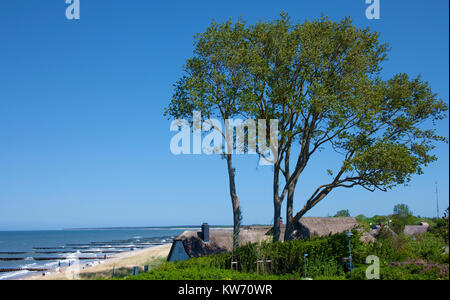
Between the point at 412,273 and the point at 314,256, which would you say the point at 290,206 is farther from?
the point at 412,273

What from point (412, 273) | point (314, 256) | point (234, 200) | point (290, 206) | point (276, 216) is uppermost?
point (234, 200)

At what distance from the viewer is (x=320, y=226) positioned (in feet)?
123

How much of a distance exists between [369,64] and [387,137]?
15.7ft

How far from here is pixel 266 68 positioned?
73.4 feet

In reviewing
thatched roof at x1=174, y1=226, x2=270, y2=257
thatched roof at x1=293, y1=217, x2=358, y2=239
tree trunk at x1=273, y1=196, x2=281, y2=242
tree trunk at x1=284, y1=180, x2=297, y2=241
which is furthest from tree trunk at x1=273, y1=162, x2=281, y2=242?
thatched roof at x1=293, y1=217, x2=358, y2=239

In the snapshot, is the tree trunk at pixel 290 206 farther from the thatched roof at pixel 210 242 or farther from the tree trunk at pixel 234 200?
the thatched roof at pixel 210 242

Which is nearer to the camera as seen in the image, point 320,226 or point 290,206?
point 290,206

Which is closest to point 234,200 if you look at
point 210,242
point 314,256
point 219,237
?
point 314,256

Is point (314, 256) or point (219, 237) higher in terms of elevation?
point (314, 256)

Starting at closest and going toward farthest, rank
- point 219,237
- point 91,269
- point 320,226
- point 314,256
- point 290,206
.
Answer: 1. point 314,256
2. point 290,206
3. point 219,237
4. point 320,226
5. point 91,269

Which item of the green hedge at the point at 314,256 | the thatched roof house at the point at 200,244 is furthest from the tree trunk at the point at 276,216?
the thatched roof house at the point at 200,244

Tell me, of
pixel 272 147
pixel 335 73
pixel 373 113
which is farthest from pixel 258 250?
pixel 335 73

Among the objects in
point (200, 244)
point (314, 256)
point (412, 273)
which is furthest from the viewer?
point (200, 244)

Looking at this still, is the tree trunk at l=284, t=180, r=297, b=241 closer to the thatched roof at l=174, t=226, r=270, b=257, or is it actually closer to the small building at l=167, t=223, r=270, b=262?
the thatched roof at l=174, t=226, r=270, b=257
